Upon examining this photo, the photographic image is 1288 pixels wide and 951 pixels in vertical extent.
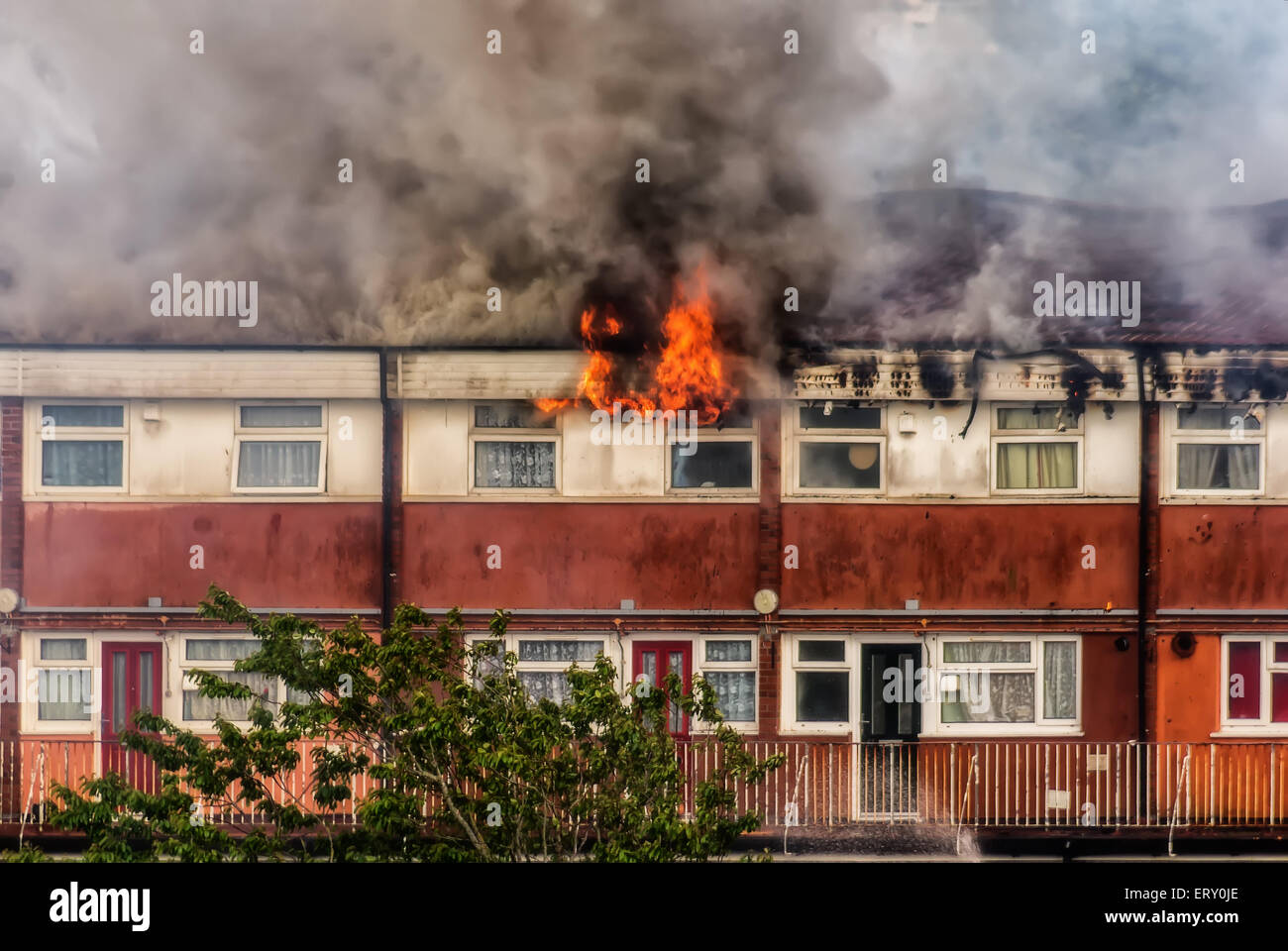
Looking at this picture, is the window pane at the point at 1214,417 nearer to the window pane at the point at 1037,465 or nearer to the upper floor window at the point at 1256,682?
the window pane at the point at 1037,465

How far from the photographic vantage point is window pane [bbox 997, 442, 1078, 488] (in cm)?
873

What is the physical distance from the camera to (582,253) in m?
8.40

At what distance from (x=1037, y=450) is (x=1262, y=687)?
10.2ft

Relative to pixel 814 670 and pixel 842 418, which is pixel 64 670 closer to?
pixel 814 670

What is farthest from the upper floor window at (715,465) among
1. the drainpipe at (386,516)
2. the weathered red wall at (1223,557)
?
the weathered red wall at (1223,557)

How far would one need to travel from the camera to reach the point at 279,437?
28.4 ft

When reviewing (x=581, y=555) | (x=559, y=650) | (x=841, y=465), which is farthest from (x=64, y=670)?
(x=841, y=465)

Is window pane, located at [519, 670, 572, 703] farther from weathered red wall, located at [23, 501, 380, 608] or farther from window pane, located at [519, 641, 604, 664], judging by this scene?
weathered red wall, located at [23, 501, 380, 608]

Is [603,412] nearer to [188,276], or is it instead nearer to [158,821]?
[188,276]

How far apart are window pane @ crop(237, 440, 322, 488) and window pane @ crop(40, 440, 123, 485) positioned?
3.78 ft

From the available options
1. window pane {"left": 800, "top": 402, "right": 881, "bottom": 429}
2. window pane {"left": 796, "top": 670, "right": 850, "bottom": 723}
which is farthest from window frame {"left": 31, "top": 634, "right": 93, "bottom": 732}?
window pane {"left": 800, "top": 402, "right": 881, "bottom": 429}

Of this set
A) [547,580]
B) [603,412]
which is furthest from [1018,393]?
[547,580]
